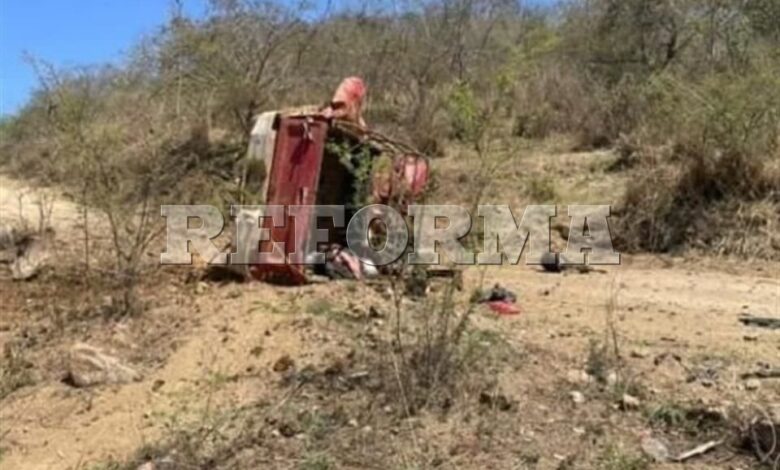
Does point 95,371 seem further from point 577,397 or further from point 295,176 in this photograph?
point 577,397

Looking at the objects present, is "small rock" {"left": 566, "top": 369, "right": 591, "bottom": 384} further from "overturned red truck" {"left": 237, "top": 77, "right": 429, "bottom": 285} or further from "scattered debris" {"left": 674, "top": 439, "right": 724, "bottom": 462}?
"overturned red truck" {"left": 237, "top": 77, "right": 429, "bottom": 285}

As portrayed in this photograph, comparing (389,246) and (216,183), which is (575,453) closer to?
(389,246)

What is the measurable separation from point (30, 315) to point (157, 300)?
0.89 m

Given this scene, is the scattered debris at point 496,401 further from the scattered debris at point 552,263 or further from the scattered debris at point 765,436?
the scattered debris at point 552,263

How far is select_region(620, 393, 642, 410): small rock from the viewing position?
15.5ft

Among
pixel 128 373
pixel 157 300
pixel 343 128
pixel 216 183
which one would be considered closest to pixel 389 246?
pixel 343 128

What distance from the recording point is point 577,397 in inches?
190

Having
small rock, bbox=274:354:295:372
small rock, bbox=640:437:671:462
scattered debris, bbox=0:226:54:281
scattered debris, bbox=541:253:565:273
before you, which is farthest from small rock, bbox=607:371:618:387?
scattered debris, bbox=0:226:54:281

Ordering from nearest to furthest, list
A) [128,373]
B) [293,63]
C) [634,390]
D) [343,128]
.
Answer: [634,390], [128,373], [343,128], [293,63]

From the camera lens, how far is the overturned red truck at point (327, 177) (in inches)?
282

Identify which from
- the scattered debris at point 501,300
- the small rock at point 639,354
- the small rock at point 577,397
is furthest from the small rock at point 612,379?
the scattered debris at point 501,300

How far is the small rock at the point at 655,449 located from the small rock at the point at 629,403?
0.90 feet

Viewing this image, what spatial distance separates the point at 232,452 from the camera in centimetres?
448

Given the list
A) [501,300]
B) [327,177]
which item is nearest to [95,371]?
[501,300]
